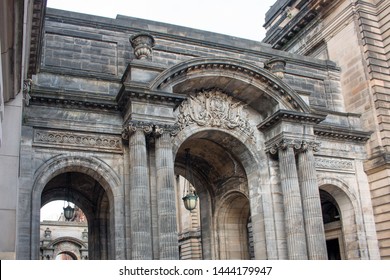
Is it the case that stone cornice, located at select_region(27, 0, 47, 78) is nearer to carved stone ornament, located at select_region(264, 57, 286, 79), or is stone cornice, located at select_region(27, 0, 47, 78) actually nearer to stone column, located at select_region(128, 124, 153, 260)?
stone column, located at select_region(128, 124, 153, 260)

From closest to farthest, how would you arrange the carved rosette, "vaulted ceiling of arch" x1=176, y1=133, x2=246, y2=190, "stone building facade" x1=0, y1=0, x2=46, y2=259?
1. "stone building facade" x1=0, y1=0, x2=46, y2=259
2. the carved rosette
3. "vaulted ceiling of arch" x1=176, y1=133, x2=246, y2=190

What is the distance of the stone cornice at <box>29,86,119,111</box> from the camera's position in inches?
614

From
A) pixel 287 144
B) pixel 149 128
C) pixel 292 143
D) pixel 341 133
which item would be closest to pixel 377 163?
pixel 341 133

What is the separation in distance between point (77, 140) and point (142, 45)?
3.95m

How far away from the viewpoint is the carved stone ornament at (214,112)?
18.2m

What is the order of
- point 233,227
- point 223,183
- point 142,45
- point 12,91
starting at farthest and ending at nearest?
point 233,227
point 223,183
point 142,45
point 12,91

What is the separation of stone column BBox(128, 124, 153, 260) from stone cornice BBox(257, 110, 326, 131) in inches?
199

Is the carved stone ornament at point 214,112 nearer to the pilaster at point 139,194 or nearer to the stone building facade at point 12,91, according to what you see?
the pilaster at point 139,194

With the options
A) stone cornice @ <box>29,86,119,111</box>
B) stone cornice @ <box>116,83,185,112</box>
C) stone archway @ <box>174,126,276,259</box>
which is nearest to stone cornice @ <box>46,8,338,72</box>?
stone cornice @ <box>116,83,185,112</box>

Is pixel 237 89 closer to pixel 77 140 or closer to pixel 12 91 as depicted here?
pixel 77 140

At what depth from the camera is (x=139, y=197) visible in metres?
15.1

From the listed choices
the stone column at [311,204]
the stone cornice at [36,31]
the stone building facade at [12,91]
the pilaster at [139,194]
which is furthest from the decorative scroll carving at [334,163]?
the stone building facade at [12,91]

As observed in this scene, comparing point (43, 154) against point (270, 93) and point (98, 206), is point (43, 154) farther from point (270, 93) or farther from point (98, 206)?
point (270, 93)

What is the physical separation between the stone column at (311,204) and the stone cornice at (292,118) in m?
0.88
